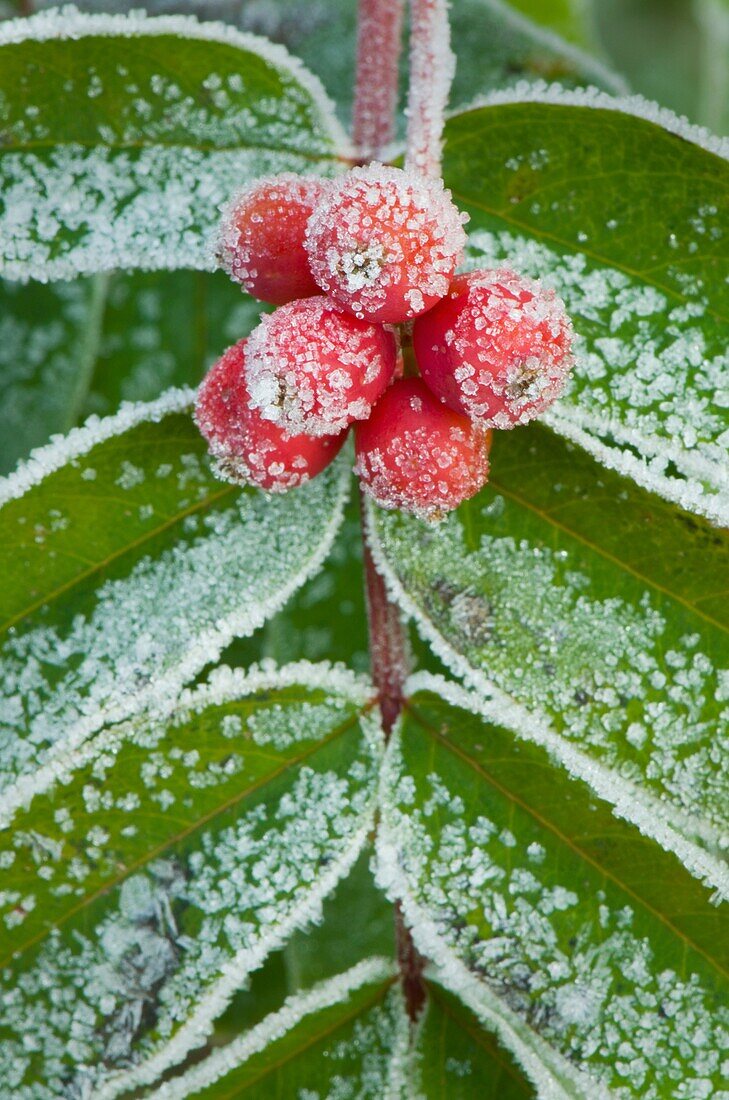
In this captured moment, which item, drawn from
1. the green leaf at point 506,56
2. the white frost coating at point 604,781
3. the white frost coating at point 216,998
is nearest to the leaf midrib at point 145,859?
the white frost coating at point 216,998

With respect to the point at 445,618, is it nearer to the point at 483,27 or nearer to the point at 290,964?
the point at 290,964

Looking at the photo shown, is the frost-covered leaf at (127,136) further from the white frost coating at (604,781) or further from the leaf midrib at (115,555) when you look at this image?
the white frost coating at (604,781)

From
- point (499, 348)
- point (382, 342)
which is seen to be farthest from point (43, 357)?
point (499, 348)

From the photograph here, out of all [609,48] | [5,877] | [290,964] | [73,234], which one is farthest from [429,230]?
[609,48]

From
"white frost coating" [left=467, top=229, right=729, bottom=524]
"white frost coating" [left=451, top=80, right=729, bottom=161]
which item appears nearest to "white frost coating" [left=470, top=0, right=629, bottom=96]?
"white frost coating" [left=451, top=80, right=729, bottom=161]

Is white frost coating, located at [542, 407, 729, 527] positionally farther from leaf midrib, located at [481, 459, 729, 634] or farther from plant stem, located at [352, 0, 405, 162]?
plant stem, located at [352, 0, 405, 162]

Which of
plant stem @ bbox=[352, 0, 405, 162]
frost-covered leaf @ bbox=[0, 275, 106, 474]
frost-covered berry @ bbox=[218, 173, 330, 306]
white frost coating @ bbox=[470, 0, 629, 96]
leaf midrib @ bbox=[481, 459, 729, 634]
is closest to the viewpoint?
frost-covered berry @ bbox=[218, 173, 330, 306]
